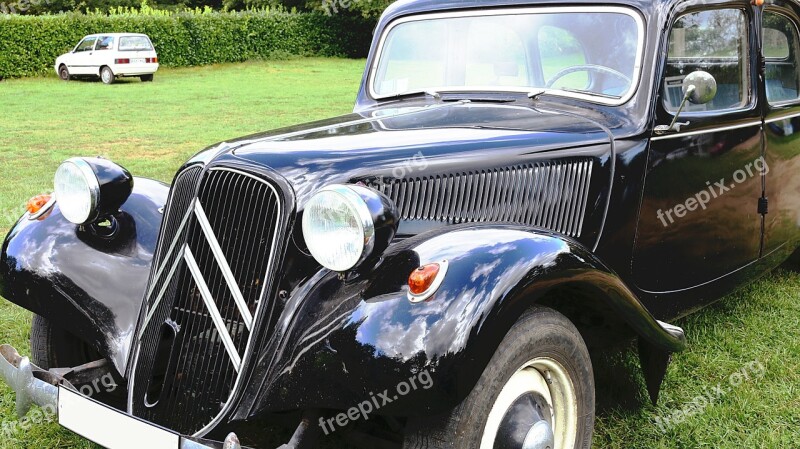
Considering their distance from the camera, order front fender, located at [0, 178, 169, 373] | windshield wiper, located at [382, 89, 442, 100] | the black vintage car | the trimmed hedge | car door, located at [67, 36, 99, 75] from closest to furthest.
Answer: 1. the black vintage car
2. front fender, located at [0, 178, 169, 373]
3. windshield wiper, located at [382, 89, 442, 100]
4. car door, located at [67, 36, 99, 75]
5. the trimmed hedge

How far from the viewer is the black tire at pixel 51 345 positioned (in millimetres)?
3168

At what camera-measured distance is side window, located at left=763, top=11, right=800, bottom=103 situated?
3961 millimetres

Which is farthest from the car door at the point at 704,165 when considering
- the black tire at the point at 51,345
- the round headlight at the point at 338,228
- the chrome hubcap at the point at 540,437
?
the black tire at the point at 51,345

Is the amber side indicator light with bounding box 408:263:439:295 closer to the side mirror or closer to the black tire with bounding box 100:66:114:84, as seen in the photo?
the side mirror

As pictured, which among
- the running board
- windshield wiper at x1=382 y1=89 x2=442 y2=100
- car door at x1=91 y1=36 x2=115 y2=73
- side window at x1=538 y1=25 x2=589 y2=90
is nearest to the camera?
the running board

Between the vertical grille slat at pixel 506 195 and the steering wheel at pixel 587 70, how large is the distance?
1.61 feet

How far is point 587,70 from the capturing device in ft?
11.1

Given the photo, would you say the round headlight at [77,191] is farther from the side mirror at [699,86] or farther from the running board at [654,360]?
the side mirror at [699,86]

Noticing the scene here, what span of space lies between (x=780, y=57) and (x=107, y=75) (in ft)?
69.4

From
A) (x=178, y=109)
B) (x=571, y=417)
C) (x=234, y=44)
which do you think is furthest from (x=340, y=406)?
(x=234, y=44)

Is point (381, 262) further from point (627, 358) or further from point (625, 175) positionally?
point (627, 358)

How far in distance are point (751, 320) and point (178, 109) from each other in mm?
13881

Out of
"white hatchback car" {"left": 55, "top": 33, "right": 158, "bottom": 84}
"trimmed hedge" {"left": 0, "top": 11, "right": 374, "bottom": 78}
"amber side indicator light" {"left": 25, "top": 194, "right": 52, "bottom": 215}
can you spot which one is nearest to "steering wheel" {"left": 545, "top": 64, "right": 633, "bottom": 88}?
"amber side indicator light" {"left": 25, "top": 194, "right": 52, "bottom": 215}

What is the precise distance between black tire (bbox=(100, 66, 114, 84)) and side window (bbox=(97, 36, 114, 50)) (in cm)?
58
